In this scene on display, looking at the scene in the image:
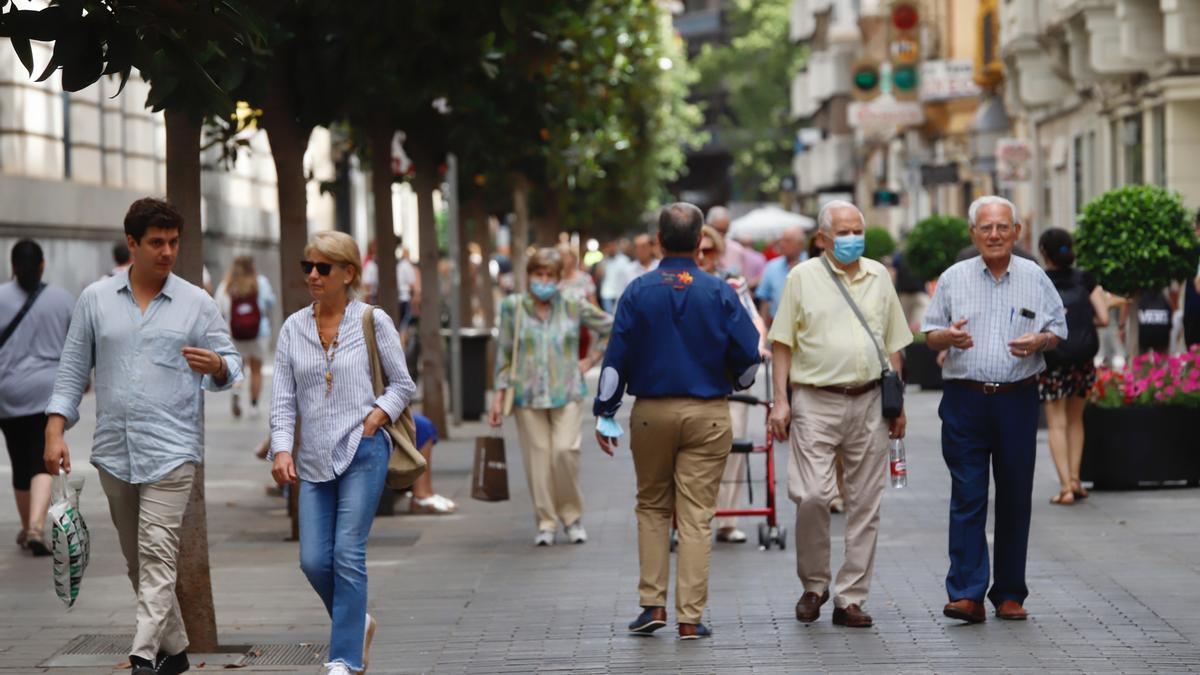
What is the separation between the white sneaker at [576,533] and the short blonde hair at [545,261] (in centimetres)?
149

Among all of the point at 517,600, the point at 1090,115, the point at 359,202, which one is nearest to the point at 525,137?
the point at 517,600

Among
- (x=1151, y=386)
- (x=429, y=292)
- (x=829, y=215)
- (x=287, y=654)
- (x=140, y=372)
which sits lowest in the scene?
(x=287, y=654)

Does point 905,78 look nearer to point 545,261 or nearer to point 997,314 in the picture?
point 545,261

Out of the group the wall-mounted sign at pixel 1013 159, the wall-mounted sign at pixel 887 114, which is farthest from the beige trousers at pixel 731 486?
the wall-mounted sign at pixel 887 114

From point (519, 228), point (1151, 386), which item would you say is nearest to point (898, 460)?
point (1151, 386)

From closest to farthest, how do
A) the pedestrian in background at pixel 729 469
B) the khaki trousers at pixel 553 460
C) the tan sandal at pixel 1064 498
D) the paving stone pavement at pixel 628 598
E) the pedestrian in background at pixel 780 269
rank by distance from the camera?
the paving stone pavement at pixel 628 598 → the pedestrian in background at pixel 729 469 → the khaki trousers at pixel 553 460 → the tan sandal at pixel 1064 498 → the pedestrian in background at pixel 780 269

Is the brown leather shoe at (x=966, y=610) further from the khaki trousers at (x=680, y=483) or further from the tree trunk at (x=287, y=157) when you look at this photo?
the tree trunk at (x=287, y=157)

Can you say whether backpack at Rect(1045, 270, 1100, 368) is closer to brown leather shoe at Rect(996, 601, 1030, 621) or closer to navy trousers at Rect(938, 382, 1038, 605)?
navy trousers at Rect(938, 382, 1038, 605)

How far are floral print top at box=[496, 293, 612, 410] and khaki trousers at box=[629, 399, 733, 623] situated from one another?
3651 millimetres

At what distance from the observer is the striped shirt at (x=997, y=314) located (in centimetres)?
977

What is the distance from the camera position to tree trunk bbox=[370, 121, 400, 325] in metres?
17.6

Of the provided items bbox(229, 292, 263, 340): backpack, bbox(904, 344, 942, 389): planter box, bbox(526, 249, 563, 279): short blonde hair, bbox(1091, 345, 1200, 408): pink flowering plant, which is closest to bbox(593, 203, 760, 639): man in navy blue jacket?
bbox(526, 249, 563, 279): short blonde hair

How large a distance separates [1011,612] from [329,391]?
3.33 m

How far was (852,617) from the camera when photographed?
31.6 feet
